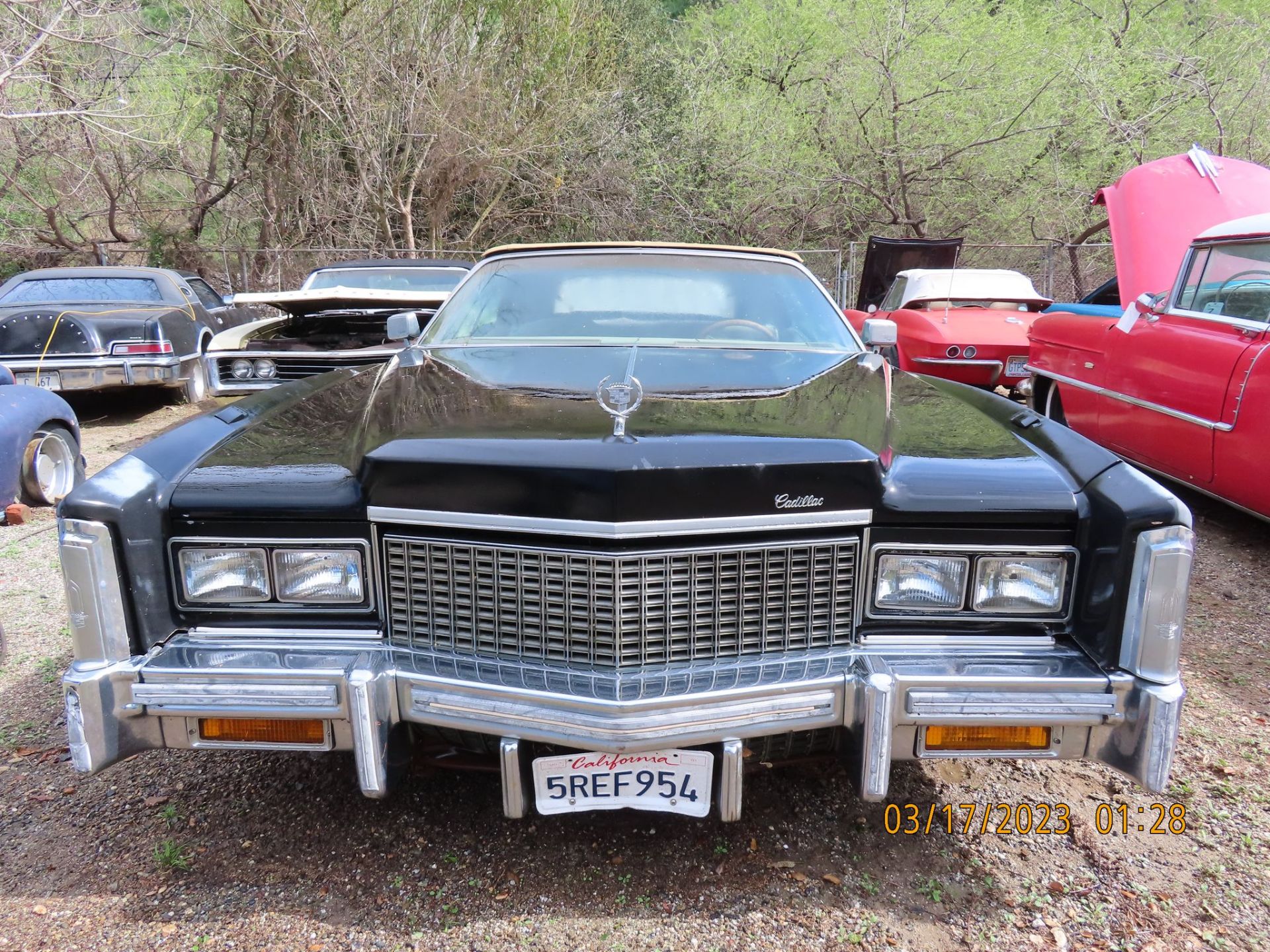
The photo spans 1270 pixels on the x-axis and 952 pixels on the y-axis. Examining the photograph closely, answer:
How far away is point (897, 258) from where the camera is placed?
1157cm

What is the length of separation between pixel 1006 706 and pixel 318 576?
5.56 feet

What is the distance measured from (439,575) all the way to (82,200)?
19.2 meters

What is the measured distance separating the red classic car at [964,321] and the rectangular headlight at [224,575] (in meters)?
5.80

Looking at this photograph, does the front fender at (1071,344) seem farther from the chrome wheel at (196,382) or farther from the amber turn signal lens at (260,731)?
the chrome wheel at (196,382)

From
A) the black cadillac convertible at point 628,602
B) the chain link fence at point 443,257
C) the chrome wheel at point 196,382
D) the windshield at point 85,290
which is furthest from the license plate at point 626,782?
the chain link fence at point 443,257

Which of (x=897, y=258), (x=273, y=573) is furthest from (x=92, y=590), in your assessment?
(x=897, y=258)

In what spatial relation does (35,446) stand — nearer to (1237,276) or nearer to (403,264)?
(403,264)

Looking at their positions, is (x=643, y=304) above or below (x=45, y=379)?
above

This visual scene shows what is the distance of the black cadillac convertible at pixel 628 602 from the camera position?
1.95 meters

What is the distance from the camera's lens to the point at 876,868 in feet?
7.58

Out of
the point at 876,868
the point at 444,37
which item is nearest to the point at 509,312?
the point at 876,868

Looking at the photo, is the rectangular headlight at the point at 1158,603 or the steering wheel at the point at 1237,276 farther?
the steering wheel at the point at 1237,276

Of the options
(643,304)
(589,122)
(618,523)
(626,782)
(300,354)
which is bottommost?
(626,782)

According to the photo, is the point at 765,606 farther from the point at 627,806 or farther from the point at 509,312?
the point at 509,312
